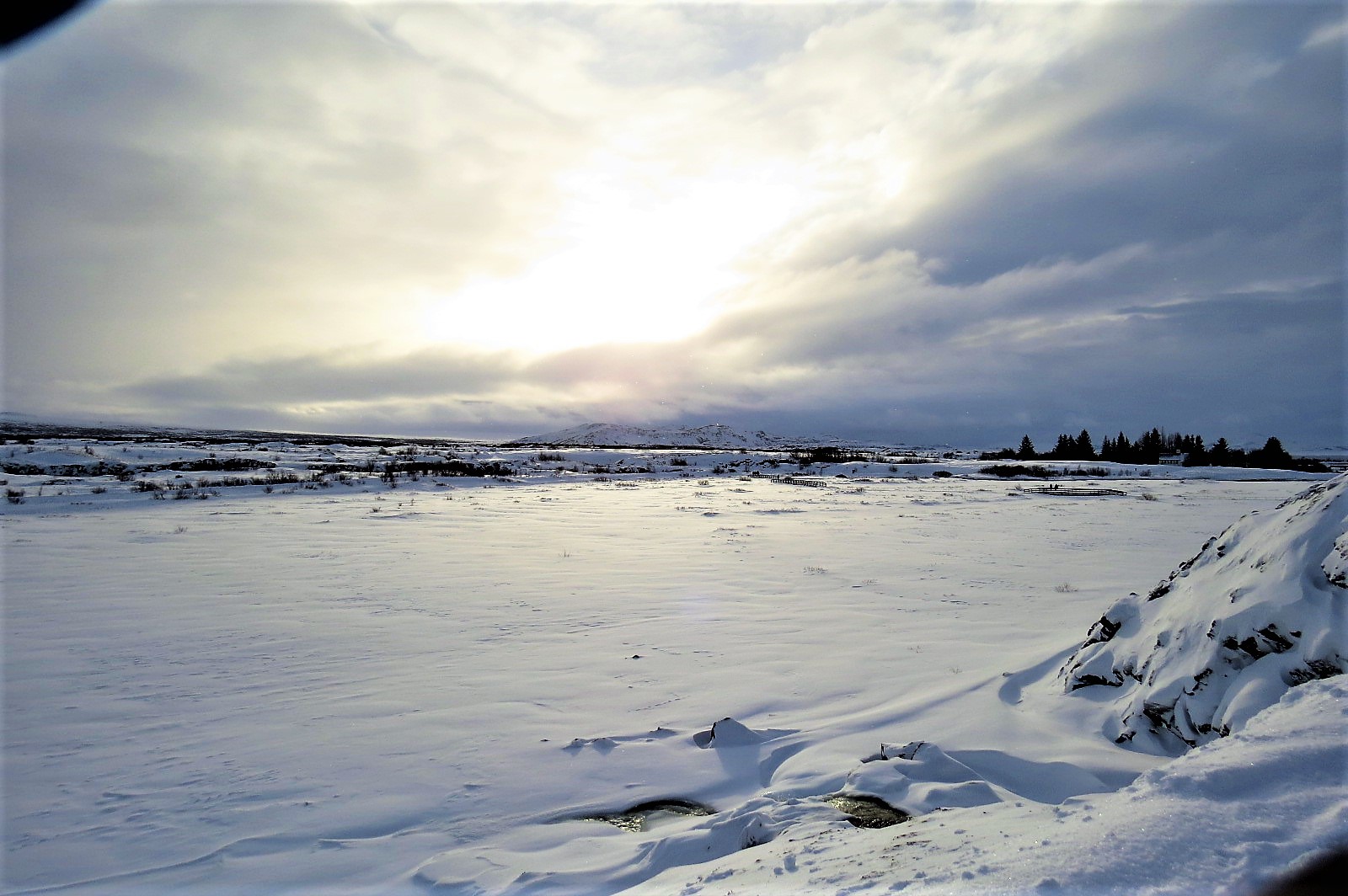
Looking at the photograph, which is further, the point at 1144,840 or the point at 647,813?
the point at 647,813

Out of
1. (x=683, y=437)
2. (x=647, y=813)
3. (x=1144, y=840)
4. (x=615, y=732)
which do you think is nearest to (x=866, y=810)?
(x=647, y=813)

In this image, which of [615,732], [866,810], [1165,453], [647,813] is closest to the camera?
[866,810]

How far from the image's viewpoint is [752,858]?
2.76 m

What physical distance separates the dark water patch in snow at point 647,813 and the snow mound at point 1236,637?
290cm

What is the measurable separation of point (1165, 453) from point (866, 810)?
82.0 m

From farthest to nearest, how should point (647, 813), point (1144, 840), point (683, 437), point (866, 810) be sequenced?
point (683, 437) < point (647, 813) < point (866, 810) < point (1144, 840)

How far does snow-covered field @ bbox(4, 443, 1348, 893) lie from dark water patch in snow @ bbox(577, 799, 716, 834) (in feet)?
0.11

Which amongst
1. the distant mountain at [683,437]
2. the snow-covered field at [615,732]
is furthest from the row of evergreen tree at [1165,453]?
the distant mountain at [683,437]

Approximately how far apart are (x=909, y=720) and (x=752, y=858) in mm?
2289

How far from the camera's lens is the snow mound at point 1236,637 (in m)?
3.29

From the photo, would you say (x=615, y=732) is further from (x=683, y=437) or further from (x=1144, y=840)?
(x=683, y=437)

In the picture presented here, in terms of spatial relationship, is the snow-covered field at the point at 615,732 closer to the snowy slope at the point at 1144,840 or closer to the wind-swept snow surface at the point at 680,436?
the snowy slope at the point at 1144,840

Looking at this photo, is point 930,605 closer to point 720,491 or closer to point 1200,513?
point 1200,513

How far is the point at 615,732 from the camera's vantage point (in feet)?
14.9
